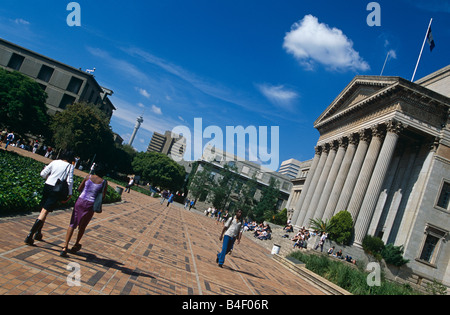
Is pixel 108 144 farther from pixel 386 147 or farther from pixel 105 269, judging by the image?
pixel 105 269

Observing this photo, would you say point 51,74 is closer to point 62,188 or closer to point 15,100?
point 15,100

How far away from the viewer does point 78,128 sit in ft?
151

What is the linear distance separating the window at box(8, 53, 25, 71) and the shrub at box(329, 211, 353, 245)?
5976 centimetres

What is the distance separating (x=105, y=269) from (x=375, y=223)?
2893 cm

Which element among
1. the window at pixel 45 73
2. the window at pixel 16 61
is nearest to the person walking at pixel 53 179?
the window at pixel 45 73

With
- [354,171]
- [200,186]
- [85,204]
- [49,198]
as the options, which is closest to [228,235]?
[85,204]

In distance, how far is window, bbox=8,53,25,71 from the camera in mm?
53844

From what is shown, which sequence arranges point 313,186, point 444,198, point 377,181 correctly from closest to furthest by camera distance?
point 377,181 → point 444,198 → point 313,186

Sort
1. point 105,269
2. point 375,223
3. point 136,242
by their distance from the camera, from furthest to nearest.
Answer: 1. point 375,223
2. point 136,242
3. point 105,269

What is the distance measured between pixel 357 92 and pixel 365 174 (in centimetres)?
1039

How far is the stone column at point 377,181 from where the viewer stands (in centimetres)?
2358

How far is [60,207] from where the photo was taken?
387 inches

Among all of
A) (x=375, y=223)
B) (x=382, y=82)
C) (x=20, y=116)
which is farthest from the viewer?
(x=20, y=116)
